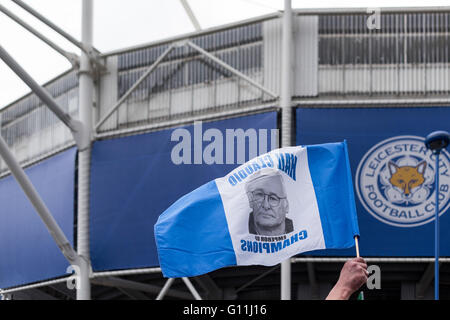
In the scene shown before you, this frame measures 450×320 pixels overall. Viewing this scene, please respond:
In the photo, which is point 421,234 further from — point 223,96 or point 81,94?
point 81,94

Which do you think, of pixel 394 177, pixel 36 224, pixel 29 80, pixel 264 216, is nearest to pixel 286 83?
pixel 394 177

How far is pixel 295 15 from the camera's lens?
22.7m

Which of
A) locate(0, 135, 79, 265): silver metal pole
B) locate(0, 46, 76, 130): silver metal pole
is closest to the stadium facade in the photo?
Answer: locate(0, 135, 79, 265): silver metal pole

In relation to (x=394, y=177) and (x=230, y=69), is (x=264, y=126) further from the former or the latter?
(x=394, y=177)

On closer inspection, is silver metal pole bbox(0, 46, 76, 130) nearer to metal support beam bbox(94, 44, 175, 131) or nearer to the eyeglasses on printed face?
metal support beam bbox(94, 44, 175, 131)

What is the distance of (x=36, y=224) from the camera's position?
25.7 meters

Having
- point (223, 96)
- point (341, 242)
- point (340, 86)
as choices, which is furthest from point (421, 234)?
point (341, 242)

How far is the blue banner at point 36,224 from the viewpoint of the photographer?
24562 millimetres

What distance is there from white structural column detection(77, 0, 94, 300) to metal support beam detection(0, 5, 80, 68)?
20 centimetres

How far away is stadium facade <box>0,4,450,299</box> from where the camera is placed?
2142 centimetres

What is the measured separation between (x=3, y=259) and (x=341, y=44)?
11945mm

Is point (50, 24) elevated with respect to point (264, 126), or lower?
elevated

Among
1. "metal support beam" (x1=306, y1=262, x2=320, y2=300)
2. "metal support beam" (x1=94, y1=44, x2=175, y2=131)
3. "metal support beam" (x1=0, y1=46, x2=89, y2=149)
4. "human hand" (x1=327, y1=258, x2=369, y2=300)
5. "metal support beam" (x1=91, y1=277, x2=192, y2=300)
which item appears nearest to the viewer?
"human hand" (x1=327, y1=258, x2=369, y2=300)

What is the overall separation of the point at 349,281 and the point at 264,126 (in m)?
15.3
